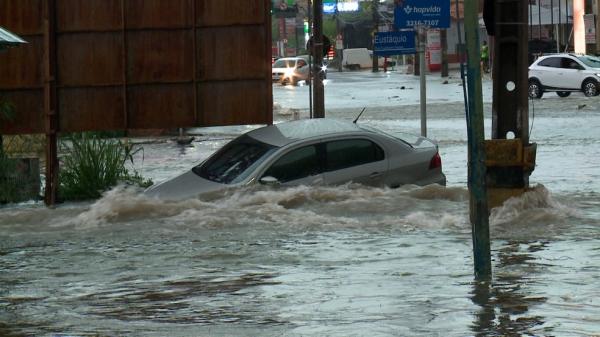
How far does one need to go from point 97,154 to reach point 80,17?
1.97 meters

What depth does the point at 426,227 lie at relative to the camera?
14.5m

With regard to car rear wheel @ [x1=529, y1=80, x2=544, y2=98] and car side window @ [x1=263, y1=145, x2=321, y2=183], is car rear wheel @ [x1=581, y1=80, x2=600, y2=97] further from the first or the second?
car side window @ [x1=263, y1=145, x2=321, y2=183]

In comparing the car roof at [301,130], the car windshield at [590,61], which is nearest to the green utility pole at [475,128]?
the car roof at [301,130]

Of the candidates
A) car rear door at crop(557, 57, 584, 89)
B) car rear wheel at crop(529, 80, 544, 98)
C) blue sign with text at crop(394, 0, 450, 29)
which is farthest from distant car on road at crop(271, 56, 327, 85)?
blue sign with text at crop(394, 0, 450, 29)

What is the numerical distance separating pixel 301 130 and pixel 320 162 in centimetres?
61

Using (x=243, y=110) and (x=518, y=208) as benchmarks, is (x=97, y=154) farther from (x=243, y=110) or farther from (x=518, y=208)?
(x=518, y=208)

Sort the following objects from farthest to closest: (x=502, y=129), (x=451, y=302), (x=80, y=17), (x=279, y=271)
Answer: (x=80, y=17) < (x=502, y=129) < (x=279, y=271) < (x=451, y=302)

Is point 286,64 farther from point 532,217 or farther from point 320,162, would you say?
point 532,217

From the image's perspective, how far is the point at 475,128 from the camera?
32.9 feet

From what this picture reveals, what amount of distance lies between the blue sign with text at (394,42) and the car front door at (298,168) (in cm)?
699

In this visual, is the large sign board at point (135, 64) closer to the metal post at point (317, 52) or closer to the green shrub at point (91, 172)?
the green shrub at point (91, 172)

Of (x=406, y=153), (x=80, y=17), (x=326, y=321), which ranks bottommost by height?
(x=326, y=321)

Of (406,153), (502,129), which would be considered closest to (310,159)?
(406,153)

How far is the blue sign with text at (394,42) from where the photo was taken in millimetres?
21719
